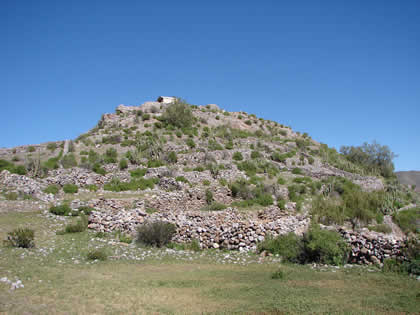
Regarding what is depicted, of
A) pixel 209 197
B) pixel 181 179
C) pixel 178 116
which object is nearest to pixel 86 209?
pixel 181 179

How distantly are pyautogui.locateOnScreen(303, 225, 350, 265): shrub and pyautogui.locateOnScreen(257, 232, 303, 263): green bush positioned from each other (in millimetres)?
304

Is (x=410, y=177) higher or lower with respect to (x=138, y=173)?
higher

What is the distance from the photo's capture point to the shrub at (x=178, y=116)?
40312 mm

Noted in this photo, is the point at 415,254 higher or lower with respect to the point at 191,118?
lower

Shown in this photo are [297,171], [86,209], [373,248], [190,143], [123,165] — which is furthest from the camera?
[190,143]

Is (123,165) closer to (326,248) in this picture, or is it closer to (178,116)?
(178,116)

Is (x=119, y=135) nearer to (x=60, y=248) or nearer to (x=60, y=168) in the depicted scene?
(x=60, y=168)

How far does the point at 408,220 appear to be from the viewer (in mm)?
15438

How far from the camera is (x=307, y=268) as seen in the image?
372 inches

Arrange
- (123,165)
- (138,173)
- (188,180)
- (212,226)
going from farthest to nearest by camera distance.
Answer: (123,165) < (138,173) < (188,180) < (212,226)

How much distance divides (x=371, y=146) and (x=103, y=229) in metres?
41.2

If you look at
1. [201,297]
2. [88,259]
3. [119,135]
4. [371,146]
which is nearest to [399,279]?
[201,297]

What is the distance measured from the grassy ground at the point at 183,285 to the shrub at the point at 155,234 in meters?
1.00

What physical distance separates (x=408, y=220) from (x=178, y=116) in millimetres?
30459
